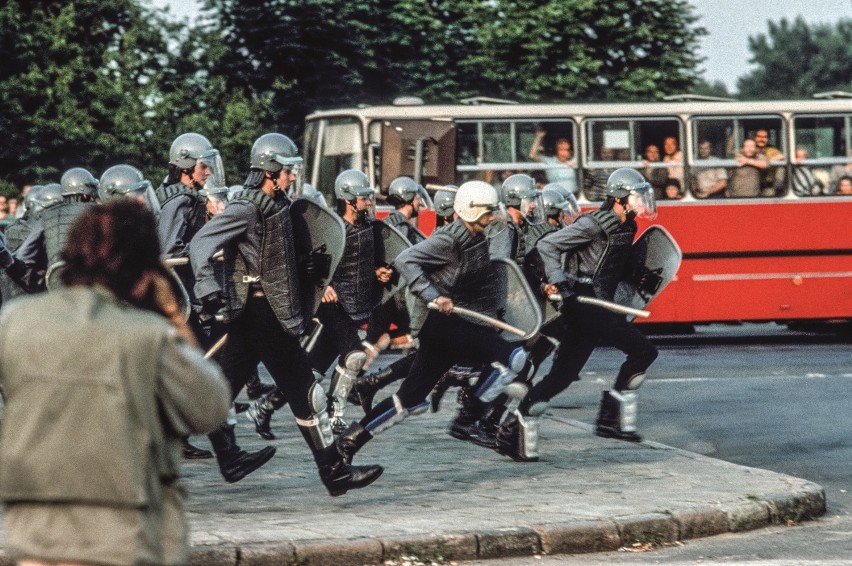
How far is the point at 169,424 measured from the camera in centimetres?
387

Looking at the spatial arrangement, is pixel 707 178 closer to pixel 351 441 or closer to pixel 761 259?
pixel 761 259

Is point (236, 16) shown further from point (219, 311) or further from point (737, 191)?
point (219, 311)

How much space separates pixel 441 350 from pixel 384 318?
278 cm

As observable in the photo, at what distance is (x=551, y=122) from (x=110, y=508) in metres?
16.9

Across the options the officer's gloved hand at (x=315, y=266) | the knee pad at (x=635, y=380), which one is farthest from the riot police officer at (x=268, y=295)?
the knee pad at (x=635, y=380)

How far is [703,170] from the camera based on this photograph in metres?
20.4

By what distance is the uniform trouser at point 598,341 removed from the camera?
35.3 ft

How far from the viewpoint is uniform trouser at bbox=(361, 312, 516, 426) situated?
9.23 m

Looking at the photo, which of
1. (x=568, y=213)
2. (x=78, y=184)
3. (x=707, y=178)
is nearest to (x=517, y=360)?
(x=78, y=184)

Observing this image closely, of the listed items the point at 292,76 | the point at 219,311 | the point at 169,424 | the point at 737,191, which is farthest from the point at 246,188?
the point at 292,76

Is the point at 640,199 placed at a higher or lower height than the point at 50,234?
higher

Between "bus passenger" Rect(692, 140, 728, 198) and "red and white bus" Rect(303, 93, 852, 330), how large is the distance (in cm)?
2

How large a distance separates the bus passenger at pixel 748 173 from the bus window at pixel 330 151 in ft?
15.0

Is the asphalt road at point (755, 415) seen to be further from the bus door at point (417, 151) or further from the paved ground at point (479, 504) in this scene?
the bus door at point (417, 151)
